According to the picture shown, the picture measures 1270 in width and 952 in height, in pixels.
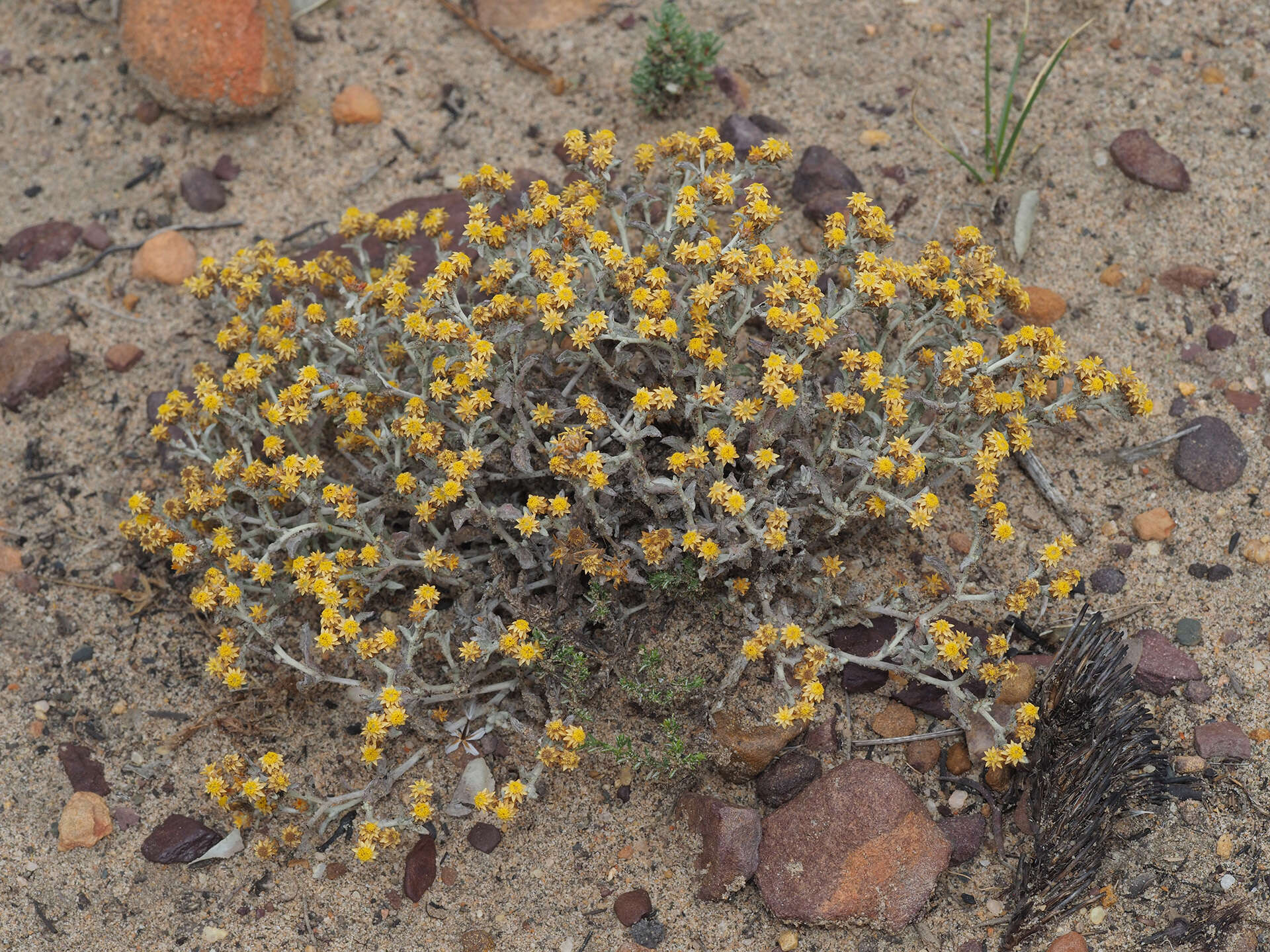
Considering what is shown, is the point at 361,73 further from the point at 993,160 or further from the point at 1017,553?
the point at 1017,553

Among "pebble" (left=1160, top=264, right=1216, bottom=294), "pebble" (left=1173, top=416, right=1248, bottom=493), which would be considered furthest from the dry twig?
"pebble" (left=1173, top=416, right=1248, bottom=493)

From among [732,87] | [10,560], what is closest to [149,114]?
[10,560]

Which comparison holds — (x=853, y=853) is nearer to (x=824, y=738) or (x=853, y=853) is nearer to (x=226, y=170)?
(x=824, y=738)

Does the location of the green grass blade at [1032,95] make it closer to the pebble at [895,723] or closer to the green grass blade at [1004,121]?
the green grass blade at [1004,121]

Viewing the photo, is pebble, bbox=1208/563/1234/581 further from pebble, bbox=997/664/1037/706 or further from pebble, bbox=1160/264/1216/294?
pebble, bbox=1160/264/1216/294

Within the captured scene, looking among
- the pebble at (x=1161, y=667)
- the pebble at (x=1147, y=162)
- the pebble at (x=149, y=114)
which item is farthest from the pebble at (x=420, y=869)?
the pebble at (x=1147, y=162)

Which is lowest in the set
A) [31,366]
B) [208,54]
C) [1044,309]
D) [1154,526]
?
[1154,526]
